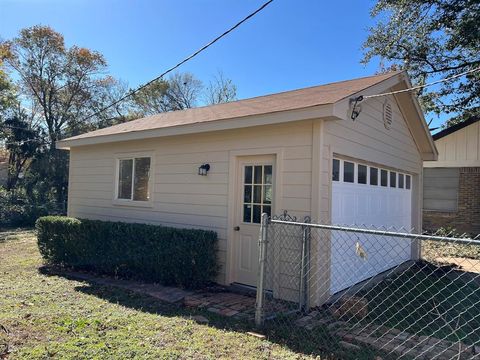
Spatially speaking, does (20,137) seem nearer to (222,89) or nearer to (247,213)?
(222,89)

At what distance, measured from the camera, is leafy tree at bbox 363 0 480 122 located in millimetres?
12508

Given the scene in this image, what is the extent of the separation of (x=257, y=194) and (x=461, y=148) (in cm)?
1116

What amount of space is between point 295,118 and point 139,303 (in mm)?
3502

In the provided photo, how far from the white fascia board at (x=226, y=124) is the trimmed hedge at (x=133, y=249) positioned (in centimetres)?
181

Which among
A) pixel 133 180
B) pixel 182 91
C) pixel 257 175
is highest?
pixel 182 91

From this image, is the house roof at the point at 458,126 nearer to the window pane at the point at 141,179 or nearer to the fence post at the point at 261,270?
the window pane at the point at 141,179

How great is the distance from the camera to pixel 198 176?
6863mm

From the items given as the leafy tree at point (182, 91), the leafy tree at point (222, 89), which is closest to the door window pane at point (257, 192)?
the leafy tree at point (222, 89)

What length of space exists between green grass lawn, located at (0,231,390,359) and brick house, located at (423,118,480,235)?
12299 mm

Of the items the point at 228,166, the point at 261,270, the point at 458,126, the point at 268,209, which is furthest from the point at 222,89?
the point at 261,270

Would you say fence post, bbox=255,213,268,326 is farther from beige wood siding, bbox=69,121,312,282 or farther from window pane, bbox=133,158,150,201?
window pane, bbox=133,158,150,201

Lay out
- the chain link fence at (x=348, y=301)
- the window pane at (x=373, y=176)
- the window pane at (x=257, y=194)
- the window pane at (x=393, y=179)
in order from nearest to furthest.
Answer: the chain link fence at (x=348, y=301)
the window pane at (x=257, y=194)
the window pane at (x=373, y=176)
the window pane at (x=393, y=179)

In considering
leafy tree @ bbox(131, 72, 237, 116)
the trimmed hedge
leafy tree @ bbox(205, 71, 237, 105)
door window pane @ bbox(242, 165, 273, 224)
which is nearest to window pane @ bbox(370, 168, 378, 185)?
door window pane @ bbox(242, 165, 273, 224)

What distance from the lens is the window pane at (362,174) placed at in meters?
6.88
